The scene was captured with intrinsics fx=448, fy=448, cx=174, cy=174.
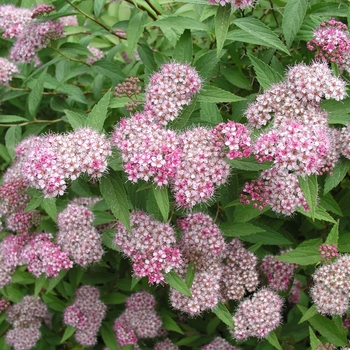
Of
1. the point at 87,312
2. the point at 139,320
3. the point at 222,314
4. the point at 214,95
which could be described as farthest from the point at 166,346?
the point at 214,95

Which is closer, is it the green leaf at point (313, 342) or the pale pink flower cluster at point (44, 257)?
the green leaf at point (313, 342)

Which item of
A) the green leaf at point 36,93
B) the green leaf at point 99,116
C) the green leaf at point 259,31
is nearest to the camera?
the green leaf at point 99,116

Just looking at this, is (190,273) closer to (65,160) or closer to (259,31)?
(65,160)

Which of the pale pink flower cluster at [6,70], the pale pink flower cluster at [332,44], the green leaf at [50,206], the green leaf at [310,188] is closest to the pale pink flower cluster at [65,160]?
the green leaf at [50,206]

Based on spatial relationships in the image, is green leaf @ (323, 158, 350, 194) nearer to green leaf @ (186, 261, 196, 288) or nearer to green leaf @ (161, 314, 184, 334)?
green leaf @ (186, 261, 196, 288)

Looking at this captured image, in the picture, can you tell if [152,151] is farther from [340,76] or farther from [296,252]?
[340,76]

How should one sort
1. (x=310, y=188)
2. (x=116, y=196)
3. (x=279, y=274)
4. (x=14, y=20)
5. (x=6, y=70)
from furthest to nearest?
(x=6, y=70) → (x=14, y=20) → (x=279, y=274) → (x=116, y=196) → (x=310, y=188)

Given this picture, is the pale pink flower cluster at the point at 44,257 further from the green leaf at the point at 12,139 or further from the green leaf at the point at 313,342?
the green leaf at the point at 313,342
